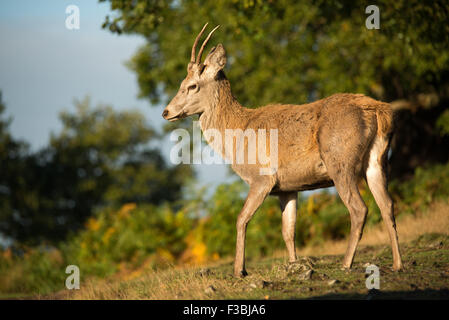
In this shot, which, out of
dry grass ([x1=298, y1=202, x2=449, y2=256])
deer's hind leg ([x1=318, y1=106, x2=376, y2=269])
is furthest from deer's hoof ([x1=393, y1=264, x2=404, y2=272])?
dry grass ([x1=298, y1=202, x2=449, y2=256])

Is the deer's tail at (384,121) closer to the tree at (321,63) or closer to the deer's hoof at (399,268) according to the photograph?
the deer's hoof at (399,268)

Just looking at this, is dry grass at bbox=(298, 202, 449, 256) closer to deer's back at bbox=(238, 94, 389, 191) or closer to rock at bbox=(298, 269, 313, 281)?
deer's back at bbox=(238, 94, 389, 191)

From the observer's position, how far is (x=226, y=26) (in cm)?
1695

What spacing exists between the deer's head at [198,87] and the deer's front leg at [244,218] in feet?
5.63

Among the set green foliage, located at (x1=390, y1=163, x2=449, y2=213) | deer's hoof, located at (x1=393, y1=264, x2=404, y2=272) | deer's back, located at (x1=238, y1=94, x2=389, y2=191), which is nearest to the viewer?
deer's hoof, located at (x1=393, y1=264, x2=404, y2=272)

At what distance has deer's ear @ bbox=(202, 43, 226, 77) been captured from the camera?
8.24 metres

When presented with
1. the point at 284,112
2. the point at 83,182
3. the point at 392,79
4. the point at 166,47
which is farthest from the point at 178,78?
the point at 83,182

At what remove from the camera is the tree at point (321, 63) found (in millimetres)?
15188

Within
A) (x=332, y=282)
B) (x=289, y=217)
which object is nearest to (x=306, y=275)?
(x=332, y=282)

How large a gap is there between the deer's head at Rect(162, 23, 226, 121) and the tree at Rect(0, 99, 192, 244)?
2660 cm

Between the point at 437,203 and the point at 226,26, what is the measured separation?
8292 mm

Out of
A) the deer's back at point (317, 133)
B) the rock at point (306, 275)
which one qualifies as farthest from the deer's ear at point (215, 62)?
→ the rock at point (306, 275)

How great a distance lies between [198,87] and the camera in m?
8.30
